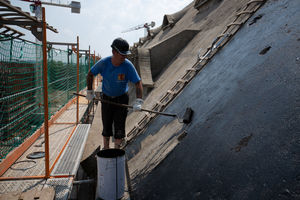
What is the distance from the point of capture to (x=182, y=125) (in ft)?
11.1

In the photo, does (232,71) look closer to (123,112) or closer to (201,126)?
(201,126)

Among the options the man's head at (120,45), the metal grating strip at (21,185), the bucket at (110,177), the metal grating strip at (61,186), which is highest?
the man's head at (120,45)

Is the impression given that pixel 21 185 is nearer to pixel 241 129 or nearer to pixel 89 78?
pixel 89 78

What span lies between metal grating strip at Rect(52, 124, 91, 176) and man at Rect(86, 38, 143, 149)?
748mm

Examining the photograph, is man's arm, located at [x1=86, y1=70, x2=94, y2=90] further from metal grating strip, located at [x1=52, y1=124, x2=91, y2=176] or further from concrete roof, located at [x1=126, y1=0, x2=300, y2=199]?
concrete roof, located at [x1=126, y1=0, x2=300, y2=199]

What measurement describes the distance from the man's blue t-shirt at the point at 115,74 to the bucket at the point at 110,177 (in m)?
1.46

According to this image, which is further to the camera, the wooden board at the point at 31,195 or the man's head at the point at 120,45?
the man's head at the point at 120,45

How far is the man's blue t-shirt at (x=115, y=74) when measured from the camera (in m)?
3.83

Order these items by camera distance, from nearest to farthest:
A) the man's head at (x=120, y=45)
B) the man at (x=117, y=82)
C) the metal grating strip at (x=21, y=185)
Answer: the metal grating strip at (x=21, y=185) → the man's head at (x=120, y=45) → the man at (x=117, y=82)

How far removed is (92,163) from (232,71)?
164 inches

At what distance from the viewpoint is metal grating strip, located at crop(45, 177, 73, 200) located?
299 cm

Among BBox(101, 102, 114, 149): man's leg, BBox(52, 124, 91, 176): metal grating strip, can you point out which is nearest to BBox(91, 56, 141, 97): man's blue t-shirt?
BBox(101, 102, 114, 149): man's leg

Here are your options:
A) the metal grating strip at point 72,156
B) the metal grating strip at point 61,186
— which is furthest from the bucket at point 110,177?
the metal grating strip at point 72,156

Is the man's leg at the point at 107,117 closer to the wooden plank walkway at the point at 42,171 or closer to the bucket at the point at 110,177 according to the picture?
the wooden plank walkway at the point at 42,171
